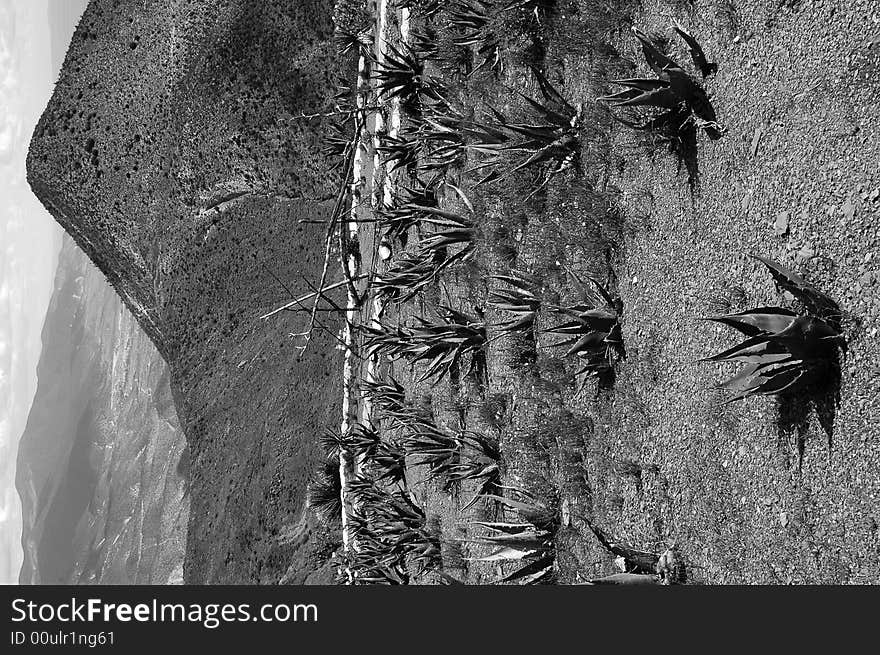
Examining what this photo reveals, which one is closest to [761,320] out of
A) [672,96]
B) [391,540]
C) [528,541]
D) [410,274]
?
[672,96]

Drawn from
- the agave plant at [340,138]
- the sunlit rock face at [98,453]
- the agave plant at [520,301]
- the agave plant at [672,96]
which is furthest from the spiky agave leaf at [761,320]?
the sunlit rock face at [98,453]

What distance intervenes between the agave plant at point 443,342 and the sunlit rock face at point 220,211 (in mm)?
5364

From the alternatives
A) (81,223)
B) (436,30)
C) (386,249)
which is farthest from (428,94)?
(81,223)

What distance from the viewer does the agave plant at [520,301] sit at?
6.27 metres

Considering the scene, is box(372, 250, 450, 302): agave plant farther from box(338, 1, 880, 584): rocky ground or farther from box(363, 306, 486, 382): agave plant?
box(338, 1, 880, 584): rocky ground

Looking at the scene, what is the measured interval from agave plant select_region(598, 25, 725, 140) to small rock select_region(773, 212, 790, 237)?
0.68 metres

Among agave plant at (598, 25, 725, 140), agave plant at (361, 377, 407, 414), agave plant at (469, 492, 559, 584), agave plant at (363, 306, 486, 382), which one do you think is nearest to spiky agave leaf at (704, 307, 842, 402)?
agave plant at (598, 25, 725, 140)

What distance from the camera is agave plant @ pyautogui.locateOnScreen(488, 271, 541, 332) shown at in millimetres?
6273

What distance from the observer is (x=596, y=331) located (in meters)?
5.39

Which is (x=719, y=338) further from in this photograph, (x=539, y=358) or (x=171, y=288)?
(x=171, y=288)

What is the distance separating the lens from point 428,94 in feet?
28.0

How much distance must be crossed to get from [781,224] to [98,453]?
10026cm

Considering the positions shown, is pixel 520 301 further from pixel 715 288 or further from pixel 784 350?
pixel 784 350

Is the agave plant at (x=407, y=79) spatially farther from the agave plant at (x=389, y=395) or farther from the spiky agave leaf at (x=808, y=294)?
the spiky agave leaf at (x=808, y=294)
